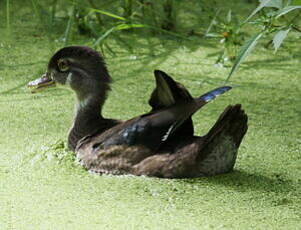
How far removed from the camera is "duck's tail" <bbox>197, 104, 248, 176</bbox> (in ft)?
9.41

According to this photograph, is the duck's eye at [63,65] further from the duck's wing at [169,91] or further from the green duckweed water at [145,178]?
the duck's wing at [169,91]

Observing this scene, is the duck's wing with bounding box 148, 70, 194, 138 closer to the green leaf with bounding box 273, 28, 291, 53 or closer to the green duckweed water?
the green duckweed water

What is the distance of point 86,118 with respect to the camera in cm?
334

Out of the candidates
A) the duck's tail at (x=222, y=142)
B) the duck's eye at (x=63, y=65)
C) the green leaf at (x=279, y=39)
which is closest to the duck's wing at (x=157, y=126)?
the duck's tail at (x=222, y=142)

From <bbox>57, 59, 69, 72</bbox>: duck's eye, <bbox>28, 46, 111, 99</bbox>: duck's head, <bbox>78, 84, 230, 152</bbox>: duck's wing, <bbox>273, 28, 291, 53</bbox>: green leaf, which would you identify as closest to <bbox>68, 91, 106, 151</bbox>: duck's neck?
<bbox>28, 46, 111, 99</bbox>: duck's head

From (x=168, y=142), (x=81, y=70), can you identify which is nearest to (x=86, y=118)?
(x=81, y=70)

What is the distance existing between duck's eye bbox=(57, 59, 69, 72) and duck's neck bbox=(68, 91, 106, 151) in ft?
0.47

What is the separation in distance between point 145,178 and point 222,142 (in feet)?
1.11

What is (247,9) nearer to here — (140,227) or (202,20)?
(202,20)

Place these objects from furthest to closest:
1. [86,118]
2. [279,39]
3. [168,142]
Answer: [86,118] → [168,142] → [279,39]

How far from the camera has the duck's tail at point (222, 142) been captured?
2.87 metres

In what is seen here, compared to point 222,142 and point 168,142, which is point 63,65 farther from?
point 222,142

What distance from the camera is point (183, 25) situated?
5.34 metres

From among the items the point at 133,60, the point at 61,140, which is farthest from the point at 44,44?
the point at 61,140
